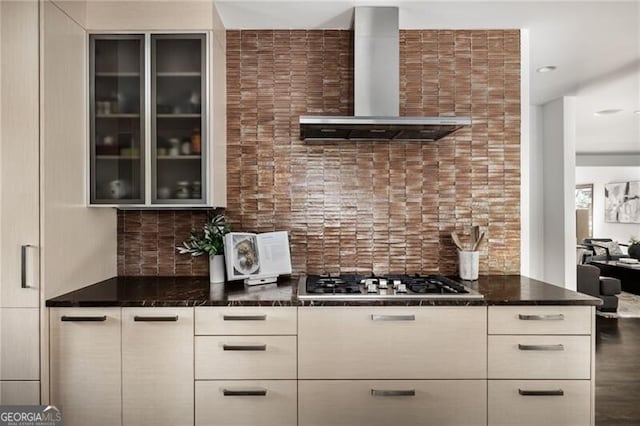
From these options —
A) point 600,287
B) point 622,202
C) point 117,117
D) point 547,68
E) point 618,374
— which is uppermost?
point 547,68

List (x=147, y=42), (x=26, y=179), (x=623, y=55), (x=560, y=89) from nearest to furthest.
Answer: (x=26, y=179) → (x=147, y=42) → (x=623, y=55) → (x=560, y=89)

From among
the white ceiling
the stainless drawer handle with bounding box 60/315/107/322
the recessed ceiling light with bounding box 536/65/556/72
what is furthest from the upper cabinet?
the recessed ceiling light with bounding box 536/65/556/72

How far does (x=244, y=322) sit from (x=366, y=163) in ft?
4.17

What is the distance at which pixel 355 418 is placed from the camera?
2.13 m

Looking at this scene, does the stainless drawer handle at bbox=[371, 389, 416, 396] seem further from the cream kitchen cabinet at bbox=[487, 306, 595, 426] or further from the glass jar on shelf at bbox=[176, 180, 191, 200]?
the glass jar on shelf at bbox=[176, 180, 191, 200]

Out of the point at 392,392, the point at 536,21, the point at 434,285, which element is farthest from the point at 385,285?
the point at 536,21

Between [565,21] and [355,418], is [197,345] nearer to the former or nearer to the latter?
[355,418]

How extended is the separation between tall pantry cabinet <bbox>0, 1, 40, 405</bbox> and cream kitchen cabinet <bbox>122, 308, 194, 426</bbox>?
0.39 m

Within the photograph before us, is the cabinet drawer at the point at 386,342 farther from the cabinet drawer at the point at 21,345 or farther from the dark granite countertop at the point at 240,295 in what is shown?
the cabinet drawer at the point at 21,345

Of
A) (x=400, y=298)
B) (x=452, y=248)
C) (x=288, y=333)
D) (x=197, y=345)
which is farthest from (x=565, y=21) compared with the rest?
(x=197, y=345)

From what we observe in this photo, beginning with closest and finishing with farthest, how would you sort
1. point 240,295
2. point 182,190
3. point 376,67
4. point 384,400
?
point 384,400 < point 240,295 < point 182,190 < point 376,67

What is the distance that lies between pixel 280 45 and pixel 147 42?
0.80m

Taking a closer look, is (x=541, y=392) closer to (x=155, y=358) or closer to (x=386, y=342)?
(x=386, y=342)

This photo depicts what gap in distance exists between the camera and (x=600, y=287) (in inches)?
231
